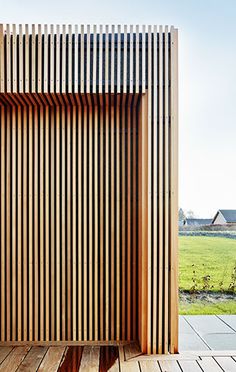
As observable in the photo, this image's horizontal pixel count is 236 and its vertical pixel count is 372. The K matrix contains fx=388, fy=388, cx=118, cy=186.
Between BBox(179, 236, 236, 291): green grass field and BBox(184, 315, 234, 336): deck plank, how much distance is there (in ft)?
1.08

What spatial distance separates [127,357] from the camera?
11.5 feet

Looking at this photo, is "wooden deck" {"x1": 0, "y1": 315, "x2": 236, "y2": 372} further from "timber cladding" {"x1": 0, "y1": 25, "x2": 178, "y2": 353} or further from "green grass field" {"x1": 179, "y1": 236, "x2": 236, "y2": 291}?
"green grass field" {"x1": 179, "y1": 236, "x2": 236, "y2": 291}

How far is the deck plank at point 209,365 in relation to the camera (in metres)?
3.22

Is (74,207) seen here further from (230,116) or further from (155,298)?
(230,116)

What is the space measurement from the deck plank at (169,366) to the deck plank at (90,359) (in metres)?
0.56

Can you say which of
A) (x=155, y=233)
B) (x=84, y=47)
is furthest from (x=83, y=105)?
(x=155, y=233)

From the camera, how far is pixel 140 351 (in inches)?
143

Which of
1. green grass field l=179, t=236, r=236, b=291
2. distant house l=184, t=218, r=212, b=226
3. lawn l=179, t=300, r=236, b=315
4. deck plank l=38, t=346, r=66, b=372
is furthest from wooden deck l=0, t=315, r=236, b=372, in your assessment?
distant house l=184, t=218, r=212, b=226

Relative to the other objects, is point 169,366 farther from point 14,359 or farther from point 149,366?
point 14,359

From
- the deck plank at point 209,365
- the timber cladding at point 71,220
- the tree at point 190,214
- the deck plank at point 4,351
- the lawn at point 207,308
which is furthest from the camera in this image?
the tree at point 190,214

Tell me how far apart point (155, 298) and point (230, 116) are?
239cm

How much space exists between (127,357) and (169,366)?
406mm

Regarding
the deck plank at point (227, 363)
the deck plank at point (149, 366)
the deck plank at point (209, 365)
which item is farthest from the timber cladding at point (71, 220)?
the deck plank at point (227, 363)

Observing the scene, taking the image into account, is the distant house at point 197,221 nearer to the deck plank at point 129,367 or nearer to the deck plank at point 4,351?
the deck plank at point 129,367
